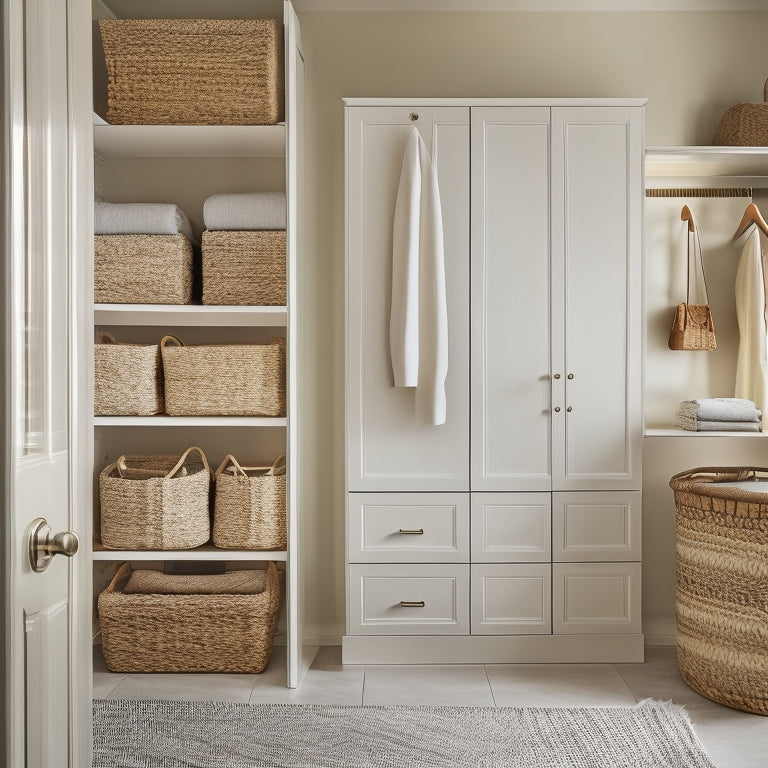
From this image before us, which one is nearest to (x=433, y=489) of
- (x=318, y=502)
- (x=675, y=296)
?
(x=318, y=502)

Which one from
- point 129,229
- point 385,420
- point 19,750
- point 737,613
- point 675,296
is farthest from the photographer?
point 675,296

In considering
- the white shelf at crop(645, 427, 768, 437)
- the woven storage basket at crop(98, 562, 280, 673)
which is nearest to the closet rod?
the white shelf at crop(645, 427, 768, 437)

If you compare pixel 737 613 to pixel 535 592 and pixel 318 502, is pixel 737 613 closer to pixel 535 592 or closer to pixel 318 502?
pixel 535 592

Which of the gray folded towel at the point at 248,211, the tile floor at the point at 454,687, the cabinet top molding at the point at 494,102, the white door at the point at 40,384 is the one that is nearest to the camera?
the white door at the point at 40,384

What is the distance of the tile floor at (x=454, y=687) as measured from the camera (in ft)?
8.15

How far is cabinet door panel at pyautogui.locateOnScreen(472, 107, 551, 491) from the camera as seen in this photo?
2721mm

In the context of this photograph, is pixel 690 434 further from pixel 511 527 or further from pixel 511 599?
pixel 511 599

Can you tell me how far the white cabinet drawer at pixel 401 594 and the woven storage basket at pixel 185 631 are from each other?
0.35m

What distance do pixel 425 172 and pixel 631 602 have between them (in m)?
1.82

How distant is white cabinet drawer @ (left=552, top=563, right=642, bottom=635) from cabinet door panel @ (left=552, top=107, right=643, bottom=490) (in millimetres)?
433

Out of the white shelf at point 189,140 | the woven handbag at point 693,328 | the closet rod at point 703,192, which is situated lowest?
the woven handbag at point 693,328

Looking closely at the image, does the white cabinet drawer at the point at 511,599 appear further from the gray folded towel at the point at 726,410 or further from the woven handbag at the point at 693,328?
the woven handbag at the point at 693,328

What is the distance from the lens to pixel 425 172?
268 cm

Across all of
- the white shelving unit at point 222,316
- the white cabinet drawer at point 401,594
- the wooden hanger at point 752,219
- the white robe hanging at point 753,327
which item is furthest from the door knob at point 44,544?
the wooden hanger at point 752,219
